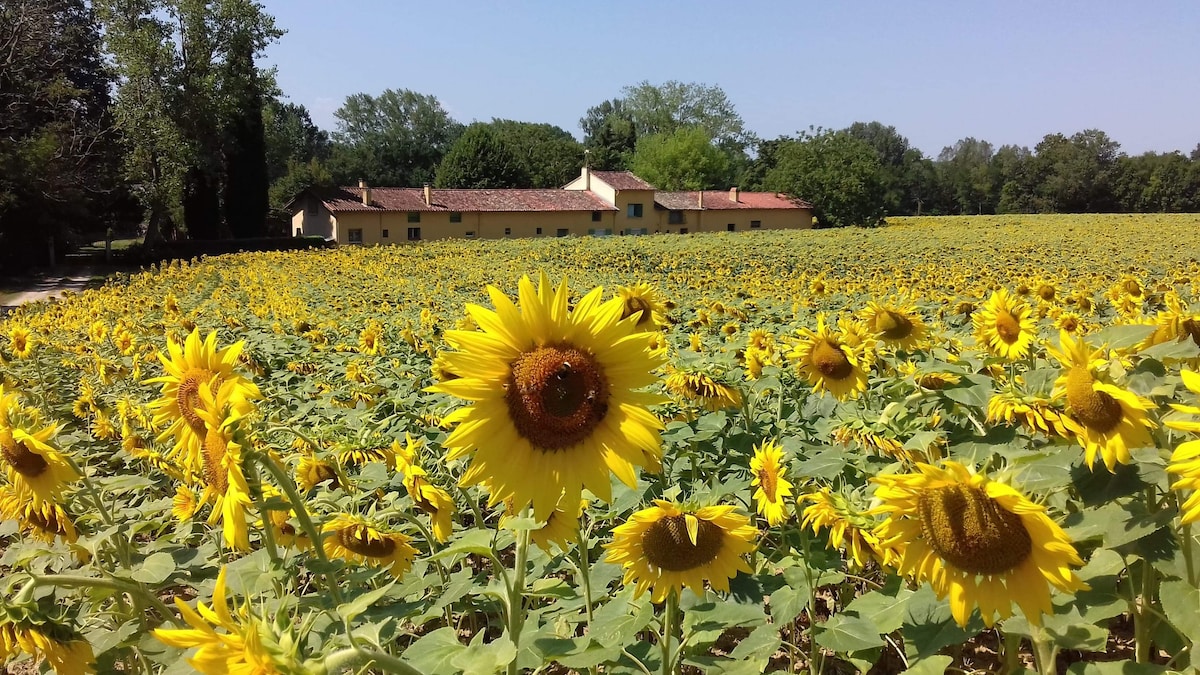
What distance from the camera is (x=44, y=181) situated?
2225cm

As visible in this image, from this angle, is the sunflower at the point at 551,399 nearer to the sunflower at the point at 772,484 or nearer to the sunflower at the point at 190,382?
the sunflower at the point at 190,382

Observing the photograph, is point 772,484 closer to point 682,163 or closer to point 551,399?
point 551,399

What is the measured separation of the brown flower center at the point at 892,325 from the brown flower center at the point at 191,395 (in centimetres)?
261

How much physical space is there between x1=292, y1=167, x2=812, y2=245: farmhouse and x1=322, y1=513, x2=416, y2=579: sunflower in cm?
3736

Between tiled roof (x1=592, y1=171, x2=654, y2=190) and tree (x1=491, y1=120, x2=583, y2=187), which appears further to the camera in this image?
tree (x1=491, y1=120, x2=583, y2=187)

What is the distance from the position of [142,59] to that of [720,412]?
103 feet

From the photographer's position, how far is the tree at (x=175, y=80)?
27.3 metres

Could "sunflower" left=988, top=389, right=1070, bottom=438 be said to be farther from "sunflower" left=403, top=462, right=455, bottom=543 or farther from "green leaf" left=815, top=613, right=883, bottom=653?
"sunflower" left=403, top=462, right=455, bottom=543

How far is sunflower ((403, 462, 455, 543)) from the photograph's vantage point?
6.54 ft

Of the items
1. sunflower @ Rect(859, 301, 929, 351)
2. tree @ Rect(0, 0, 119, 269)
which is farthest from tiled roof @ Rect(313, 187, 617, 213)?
sunflower @ Rect(859, 301, 929, 351)

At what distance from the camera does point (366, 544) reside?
189cm

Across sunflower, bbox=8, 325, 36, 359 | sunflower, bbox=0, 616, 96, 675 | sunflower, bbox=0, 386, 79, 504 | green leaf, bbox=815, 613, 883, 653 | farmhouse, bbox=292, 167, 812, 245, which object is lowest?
green leaf, bbox=815, 613, 883, 653

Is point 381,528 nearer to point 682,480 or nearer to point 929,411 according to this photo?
point 682,480

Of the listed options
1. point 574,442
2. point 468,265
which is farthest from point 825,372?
point 468,265
